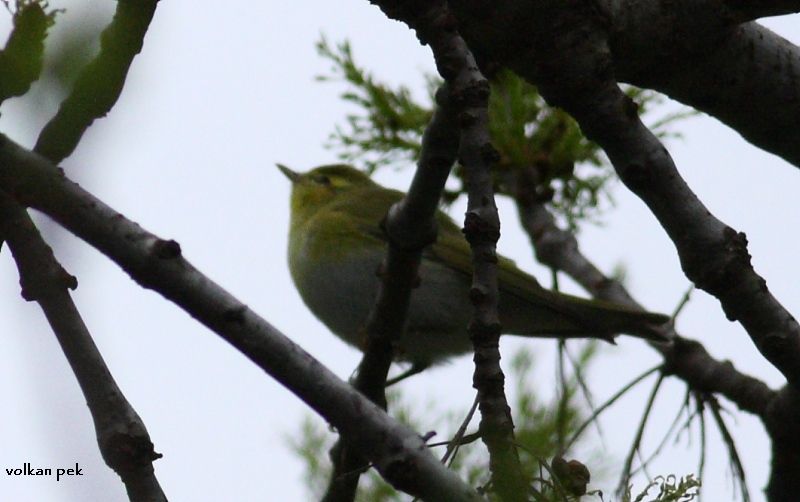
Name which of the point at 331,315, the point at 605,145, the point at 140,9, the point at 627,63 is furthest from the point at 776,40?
the point at 331,315

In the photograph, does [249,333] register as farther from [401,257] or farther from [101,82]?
[401,257]

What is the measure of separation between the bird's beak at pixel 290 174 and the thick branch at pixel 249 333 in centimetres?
498

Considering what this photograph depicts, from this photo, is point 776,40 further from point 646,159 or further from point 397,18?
point 397,18

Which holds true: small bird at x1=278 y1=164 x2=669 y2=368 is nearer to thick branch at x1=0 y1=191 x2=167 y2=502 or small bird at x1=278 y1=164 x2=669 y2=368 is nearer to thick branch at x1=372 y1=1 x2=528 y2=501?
thick branch at x1=372 y1=1 x2=528 y2=501

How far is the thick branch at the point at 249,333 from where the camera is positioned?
5.81ft

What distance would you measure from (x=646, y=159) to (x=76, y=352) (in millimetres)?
1285

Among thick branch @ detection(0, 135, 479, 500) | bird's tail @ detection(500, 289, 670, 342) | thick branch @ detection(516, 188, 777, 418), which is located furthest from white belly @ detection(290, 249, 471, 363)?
thick branch @ detection(0, 135, 479, 500)

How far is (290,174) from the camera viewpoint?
22.9 ft

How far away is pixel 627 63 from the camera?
9.23 ft

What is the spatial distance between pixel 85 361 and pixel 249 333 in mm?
278

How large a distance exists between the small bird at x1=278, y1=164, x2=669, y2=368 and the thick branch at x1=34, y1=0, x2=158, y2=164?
11.3 feet

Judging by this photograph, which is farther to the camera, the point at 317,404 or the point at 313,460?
the point at 313,460

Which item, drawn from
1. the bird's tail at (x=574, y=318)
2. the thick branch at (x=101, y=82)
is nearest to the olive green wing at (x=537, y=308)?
the bird's tail at (x=574, y=318)

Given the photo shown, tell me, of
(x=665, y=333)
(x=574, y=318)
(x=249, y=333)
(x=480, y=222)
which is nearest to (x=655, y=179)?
(x=480, y=222)
